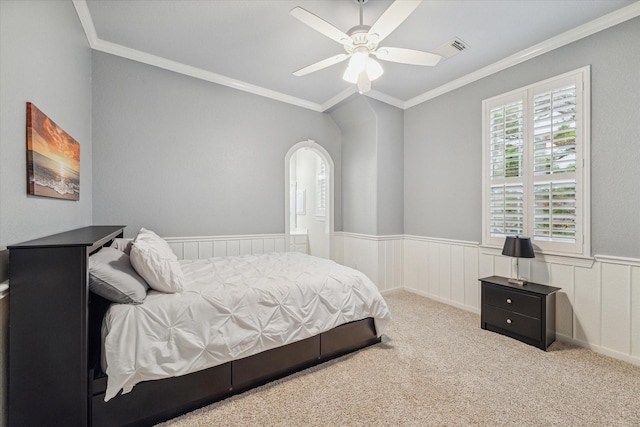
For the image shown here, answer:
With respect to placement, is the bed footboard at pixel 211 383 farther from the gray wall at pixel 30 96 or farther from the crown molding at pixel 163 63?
the crown molding at pixel 163 63

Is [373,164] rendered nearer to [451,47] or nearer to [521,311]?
[451,47]

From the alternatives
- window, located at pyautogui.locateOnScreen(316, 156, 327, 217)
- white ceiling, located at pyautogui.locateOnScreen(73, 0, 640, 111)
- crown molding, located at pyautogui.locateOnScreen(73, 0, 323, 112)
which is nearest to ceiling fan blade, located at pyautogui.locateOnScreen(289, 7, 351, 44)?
white ceiling, located at pyautogui.locateOnScreen(73, 0, 640, 111)

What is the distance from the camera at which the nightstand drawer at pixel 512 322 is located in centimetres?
254

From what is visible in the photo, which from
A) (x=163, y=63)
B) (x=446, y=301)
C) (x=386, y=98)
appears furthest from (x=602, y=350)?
(x=163, y=63)

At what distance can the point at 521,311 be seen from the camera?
2.64 metres

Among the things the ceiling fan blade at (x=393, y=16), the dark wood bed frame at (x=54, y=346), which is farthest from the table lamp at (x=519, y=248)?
the dark wood bed frame at (x=54, y=346)

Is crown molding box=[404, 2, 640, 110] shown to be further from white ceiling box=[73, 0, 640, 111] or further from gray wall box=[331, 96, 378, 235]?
gray wall box=[331, 96, 378, 235]

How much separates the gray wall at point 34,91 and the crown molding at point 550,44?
12.9 ft

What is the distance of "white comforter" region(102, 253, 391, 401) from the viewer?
59.2 inches

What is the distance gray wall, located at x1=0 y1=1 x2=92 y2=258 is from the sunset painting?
4 cm

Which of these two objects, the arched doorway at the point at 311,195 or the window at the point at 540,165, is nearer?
the window at the point at 540,165

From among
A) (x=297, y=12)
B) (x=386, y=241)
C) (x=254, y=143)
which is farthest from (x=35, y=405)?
(x=386, y=241)

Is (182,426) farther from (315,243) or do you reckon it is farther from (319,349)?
(315,243)

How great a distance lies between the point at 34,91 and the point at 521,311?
409 cm
